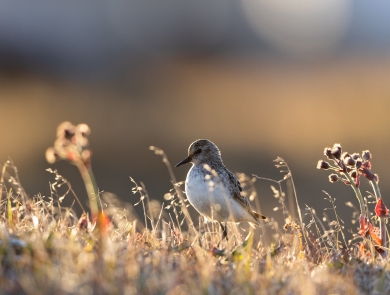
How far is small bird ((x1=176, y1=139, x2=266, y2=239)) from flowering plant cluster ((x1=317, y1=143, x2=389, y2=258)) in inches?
47.6

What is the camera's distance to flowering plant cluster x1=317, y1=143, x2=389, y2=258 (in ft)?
16.9

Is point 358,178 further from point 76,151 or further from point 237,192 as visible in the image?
point 76,151

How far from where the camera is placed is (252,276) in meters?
4.15

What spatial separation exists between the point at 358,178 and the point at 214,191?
1.78m

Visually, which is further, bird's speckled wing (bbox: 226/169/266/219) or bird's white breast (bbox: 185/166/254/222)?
bird's speckled wing (bbox: 226/169/266/219)

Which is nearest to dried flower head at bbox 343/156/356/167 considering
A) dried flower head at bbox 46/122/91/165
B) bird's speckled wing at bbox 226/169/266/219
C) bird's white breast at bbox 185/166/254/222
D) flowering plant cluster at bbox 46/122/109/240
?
bird's white breast at bbox 185/166/254/222

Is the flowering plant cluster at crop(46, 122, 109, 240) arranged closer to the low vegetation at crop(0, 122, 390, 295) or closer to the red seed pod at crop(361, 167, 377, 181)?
the low vegetation at crop(0, 122, 390, 295)

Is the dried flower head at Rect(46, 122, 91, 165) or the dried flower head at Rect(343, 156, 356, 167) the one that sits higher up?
the dried flower head at Rect(46, 122, 91, 165)

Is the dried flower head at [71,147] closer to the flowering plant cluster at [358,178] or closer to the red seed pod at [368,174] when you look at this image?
the flowering plant cluster at [358,178]

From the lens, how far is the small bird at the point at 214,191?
648cm

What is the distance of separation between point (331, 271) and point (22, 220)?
2.46 metres

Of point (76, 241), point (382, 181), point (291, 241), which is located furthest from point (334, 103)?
point (76, 241)

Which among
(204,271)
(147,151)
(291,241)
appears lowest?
(147,151)

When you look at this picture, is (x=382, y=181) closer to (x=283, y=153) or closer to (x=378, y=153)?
(x=378, y=153)
